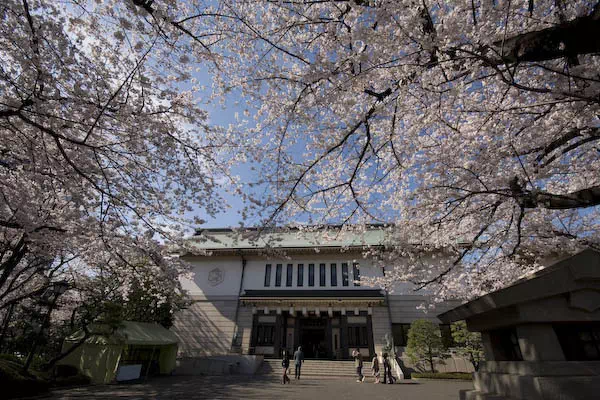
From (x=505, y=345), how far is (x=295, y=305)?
1511 cm

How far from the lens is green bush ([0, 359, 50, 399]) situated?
8.36 m

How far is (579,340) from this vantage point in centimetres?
431

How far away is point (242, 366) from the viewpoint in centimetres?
1683

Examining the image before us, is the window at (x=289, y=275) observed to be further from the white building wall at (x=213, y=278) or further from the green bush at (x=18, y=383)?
the green bush at (x=18, y=383)

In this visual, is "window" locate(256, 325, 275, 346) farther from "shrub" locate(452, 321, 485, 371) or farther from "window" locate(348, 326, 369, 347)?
"shrub" locate(452, 321, 485, 371)

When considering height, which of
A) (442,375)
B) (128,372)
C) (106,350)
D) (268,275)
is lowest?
(128,372)

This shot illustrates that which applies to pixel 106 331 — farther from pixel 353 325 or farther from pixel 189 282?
pixel 353 325

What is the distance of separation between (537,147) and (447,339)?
14.6 metres

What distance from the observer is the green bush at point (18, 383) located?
836 cm

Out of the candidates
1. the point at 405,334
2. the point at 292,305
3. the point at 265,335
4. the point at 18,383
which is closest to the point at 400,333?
the point at 405,334

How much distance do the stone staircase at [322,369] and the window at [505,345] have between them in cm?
1121

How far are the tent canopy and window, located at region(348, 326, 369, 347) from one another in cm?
1094

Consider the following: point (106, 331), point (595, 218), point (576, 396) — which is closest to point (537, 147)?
point (576, 396)

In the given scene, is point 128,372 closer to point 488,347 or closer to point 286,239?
point 286,239
